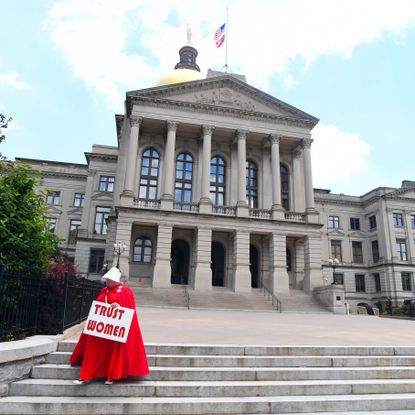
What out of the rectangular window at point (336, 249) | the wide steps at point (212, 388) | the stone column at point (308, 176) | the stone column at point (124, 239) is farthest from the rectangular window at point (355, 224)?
the wide steps at point (212, 388)

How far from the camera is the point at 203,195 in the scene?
3047 centimetres

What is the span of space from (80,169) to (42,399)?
1645 inches

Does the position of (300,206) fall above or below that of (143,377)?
above

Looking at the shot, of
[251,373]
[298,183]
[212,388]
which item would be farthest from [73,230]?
[212,388]

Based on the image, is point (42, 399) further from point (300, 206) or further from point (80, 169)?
point (80, 169)

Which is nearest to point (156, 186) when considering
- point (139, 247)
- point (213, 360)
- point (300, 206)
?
point (139, 247)

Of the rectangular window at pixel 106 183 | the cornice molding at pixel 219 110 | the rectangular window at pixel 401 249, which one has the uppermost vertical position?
the cornice molding at pixel 219 110

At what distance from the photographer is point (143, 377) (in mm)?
5293

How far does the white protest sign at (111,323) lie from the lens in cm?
487

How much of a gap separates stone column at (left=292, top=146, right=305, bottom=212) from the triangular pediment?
340 cm

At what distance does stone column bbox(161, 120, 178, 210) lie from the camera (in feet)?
96.2

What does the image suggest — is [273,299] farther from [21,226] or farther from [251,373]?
[21,226]

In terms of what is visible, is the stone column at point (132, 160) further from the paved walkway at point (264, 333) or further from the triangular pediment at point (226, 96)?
the paved walkway at point (264, 333)

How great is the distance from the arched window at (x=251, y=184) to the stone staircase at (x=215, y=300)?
1026 cm
